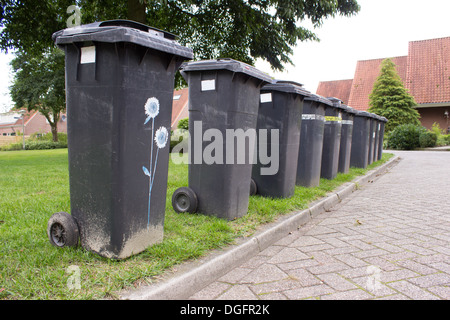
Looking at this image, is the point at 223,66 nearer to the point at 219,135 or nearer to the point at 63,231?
the point at 219,135

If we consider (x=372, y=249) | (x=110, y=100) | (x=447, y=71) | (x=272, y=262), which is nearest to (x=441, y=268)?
(x=372, y=249)

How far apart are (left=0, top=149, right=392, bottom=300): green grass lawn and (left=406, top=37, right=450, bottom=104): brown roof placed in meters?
26.8

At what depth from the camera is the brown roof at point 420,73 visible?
2641 cm

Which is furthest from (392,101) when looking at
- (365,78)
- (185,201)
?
(185,201)

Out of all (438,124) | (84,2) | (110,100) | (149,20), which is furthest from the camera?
(438,124)

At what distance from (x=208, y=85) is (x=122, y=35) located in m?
1.51

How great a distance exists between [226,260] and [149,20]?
1047 cm

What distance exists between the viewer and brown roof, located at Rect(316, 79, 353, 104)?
3528 centimetres

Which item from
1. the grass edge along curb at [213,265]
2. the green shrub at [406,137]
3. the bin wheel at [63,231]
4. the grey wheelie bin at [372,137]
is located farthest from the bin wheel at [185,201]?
the green shrub at [406,137]

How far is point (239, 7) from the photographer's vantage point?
988 cm

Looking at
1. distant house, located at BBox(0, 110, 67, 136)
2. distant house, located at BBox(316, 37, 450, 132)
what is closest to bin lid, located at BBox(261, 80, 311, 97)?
distant house, located at BBox(316, 37, 450, 132)

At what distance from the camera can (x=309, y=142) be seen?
19.1 ft

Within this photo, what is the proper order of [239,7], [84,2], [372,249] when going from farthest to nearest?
[84,2]
[239,7]
[372,249]
